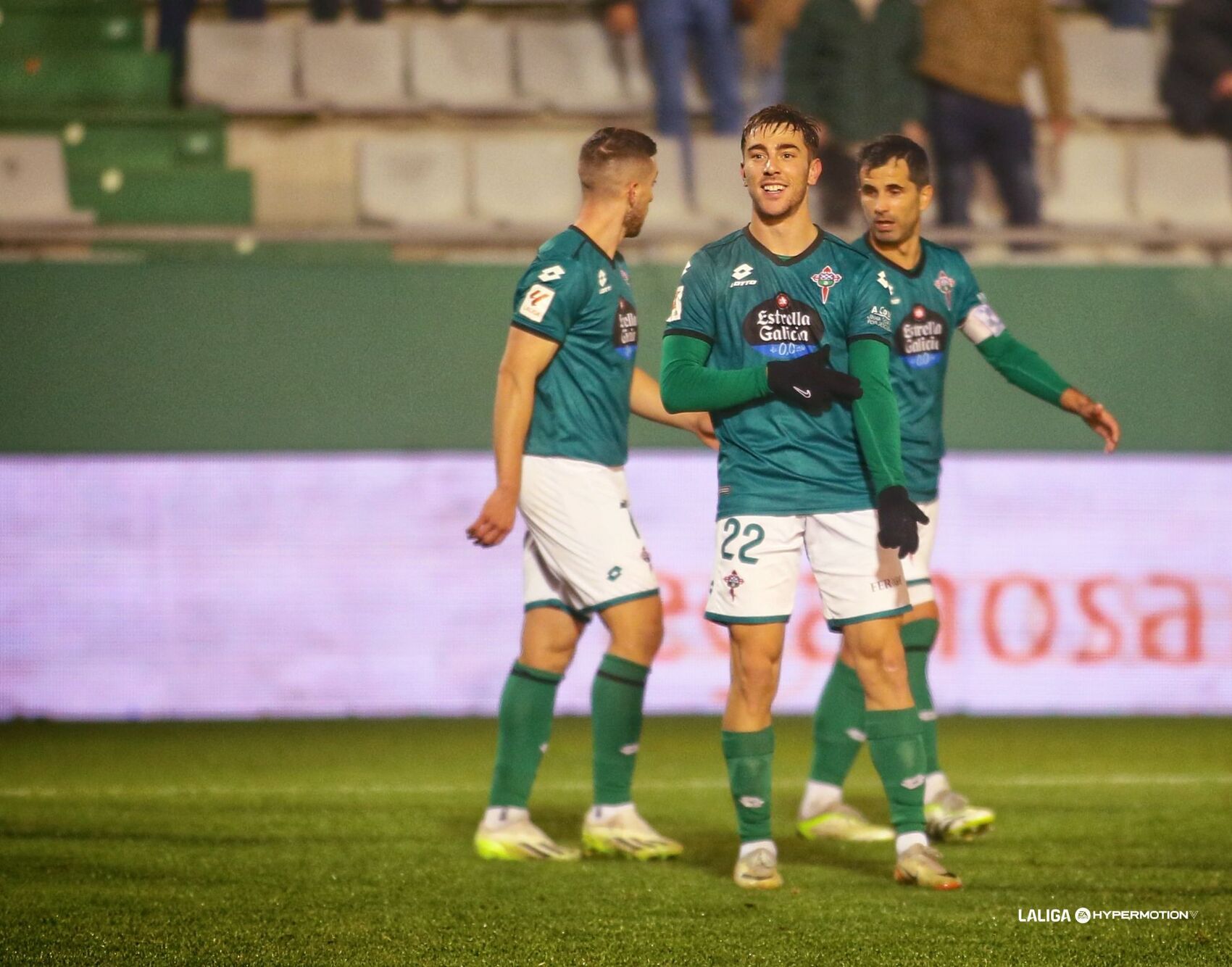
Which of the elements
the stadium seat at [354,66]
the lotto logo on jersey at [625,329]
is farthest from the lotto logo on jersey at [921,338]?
the stadium seat at [354,66]

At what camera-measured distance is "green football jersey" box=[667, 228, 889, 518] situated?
4207 millimetres

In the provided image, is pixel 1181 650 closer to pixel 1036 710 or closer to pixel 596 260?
pixel 1036 710

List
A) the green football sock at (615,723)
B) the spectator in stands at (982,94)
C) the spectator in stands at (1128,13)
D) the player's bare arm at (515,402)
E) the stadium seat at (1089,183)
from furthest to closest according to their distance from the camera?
the spectator in stands at (1128,13), the stadium seat at (1089,183), the spectator in stands at (982,94), the green football sock at (615,723), the player's bare arm at (515,402)

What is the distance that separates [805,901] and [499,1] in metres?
7.50

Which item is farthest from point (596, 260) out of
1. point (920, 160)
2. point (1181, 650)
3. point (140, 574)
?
point (1181, 650)

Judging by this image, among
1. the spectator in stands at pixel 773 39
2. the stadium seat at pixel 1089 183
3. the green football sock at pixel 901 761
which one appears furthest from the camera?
the stadium seat at pixel 1089 183

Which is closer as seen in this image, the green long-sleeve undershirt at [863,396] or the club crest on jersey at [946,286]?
the green long-sleeve undershirt at [863,396]

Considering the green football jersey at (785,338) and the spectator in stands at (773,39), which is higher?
the spectator in stands at (773,39)

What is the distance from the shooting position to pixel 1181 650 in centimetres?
817

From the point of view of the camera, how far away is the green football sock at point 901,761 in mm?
4195

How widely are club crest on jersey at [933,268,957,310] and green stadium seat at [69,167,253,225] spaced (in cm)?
494

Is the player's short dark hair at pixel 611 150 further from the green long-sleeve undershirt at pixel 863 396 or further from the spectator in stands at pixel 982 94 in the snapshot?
the spectator in stands at pixel 982 94

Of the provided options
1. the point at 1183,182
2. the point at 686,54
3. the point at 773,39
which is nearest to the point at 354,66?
the point at 686,54

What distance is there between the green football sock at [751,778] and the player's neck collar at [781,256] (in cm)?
113
